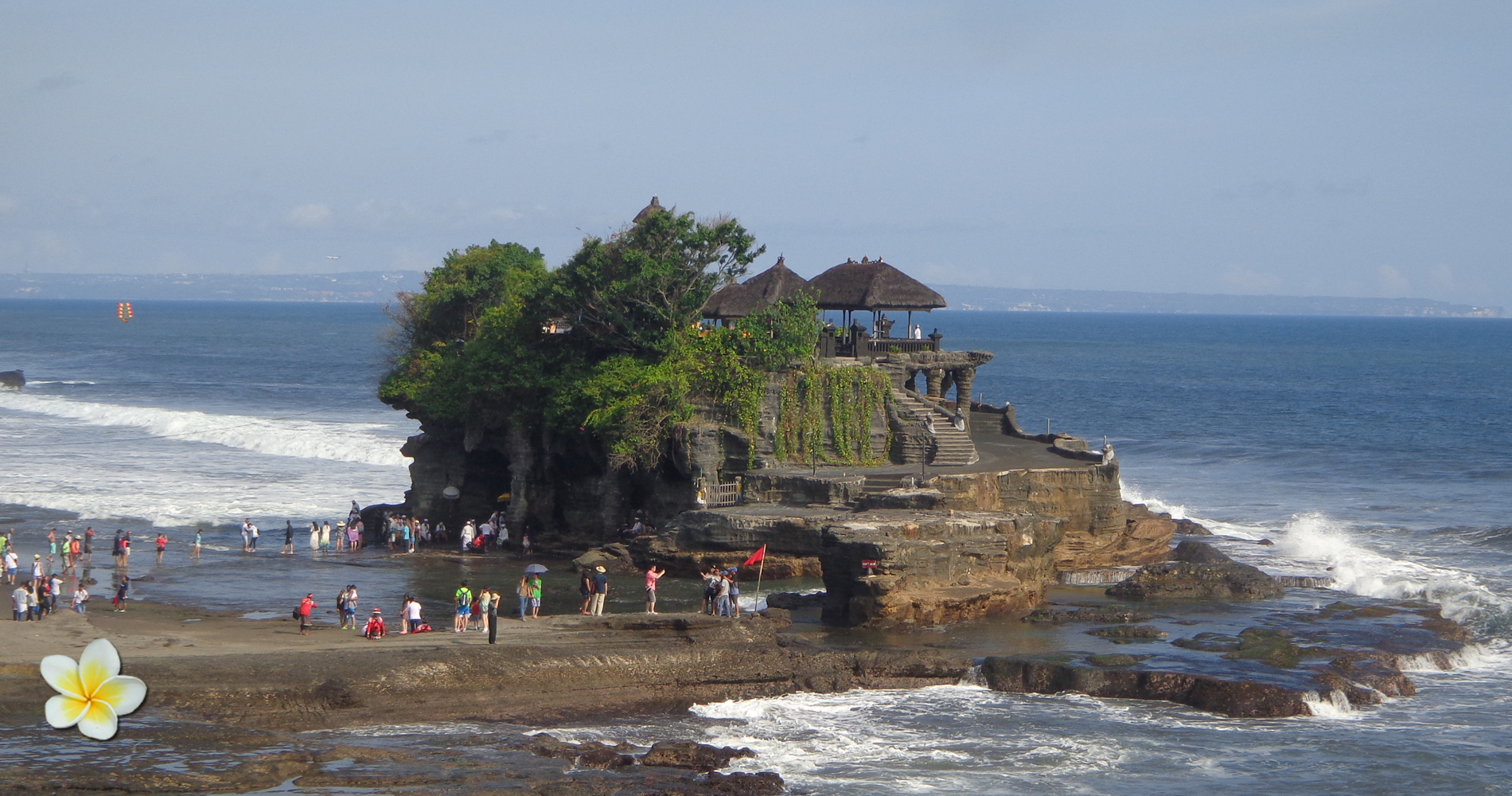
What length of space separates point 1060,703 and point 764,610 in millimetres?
7465

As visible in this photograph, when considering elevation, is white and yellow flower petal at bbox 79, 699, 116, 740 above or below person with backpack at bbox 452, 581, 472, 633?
above

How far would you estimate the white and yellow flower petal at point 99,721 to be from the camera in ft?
Answer: 24.7

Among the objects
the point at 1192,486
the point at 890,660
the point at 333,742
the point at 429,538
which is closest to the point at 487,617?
the point at 333,742

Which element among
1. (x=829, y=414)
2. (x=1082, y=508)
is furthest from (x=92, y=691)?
(x=1082, y=508)

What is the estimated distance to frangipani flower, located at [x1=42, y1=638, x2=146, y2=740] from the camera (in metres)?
7.61

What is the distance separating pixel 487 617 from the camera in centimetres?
2477

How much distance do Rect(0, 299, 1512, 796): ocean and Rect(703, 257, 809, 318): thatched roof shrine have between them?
10641mm

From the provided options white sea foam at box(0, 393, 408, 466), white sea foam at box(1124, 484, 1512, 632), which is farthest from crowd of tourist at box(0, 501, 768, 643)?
white sea foam at box(0, 393, 408, 466)

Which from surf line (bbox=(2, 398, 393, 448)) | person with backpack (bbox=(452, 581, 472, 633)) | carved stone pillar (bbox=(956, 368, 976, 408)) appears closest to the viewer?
person with backpack (bbox=(452, 581, 472, 633))

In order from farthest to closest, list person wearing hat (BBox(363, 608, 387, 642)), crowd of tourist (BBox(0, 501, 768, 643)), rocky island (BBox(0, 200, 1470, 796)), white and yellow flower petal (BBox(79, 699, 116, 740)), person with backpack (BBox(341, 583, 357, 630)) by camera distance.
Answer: person with backpack (BBox(341, 583, 357, 630))
crowd of tourist (BBox(0, 501, 768, 643))
person wearing hat (BBox(363, 608, 387, 642))
rocky island (BBox(0, 200, 1470, 796))
white and yellow flower petal (BBox(79, 699, 116, 740))

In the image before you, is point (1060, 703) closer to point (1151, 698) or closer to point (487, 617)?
point (1151, 698)

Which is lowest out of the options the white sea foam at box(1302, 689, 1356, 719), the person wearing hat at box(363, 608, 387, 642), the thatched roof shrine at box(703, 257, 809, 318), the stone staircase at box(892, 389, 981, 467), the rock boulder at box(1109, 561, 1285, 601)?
the white sea foam at box(1302, 689, 1356, 719)

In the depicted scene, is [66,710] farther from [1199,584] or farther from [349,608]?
[1199,584]

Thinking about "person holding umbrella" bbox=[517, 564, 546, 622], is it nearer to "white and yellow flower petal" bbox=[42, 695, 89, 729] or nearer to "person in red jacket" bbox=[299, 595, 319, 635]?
"person in red jacket" bbox=[299, 595, 319, 635]
